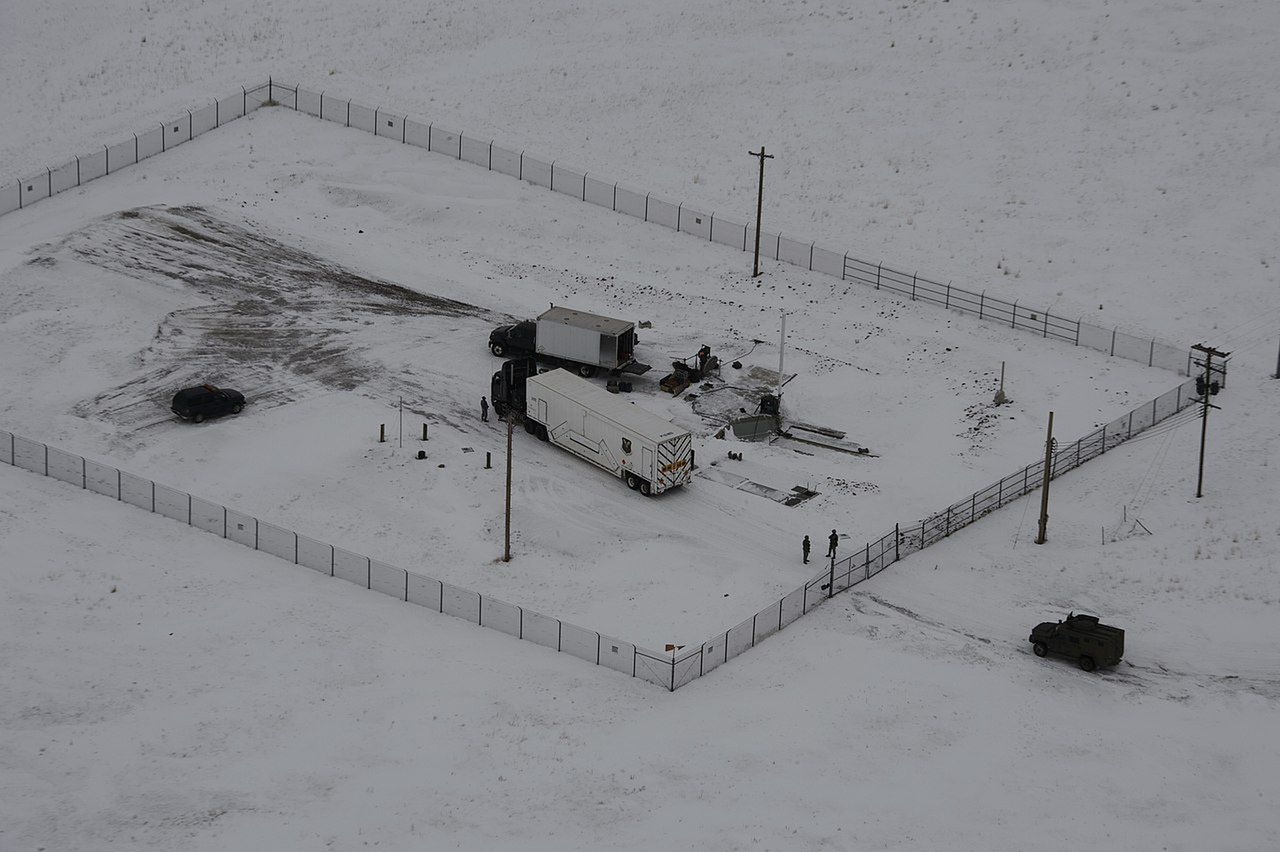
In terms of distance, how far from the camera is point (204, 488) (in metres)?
49.5

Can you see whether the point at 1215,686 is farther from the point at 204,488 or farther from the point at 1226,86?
the point at 1226,86

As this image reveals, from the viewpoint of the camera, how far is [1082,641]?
134 feet

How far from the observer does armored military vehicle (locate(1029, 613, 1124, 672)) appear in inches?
1594

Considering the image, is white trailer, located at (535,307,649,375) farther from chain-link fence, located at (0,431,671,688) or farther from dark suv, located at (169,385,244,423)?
chain-link fence, located at (0,431,671,688)

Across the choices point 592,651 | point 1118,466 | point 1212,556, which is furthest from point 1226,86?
point 592,651

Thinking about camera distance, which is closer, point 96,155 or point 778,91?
point 96,155

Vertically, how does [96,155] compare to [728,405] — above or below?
above

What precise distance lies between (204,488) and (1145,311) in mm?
39590

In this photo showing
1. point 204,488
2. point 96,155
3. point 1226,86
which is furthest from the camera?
point 1226,86

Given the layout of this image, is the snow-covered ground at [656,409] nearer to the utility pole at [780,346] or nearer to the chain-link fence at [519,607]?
the utility pole at [780,346]

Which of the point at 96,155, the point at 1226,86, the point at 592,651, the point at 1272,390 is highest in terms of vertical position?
the point at 1226,86

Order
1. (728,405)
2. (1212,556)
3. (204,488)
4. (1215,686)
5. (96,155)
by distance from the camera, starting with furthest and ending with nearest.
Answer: (96,155) < (728,405) < (204,488) < (1212,556) < (1215,686)

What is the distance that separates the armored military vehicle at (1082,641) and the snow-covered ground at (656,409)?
505 mm

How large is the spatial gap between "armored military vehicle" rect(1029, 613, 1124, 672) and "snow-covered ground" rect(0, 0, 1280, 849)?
505 mm
